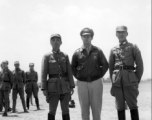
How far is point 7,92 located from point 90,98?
669 cm

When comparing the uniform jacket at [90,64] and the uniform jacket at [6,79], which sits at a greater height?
the uniform jacket at [90,64]

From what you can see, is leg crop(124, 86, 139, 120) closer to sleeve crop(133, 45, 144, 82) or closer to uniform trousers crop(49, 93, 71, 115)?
sleeve crop(133, 45, 144, 82)

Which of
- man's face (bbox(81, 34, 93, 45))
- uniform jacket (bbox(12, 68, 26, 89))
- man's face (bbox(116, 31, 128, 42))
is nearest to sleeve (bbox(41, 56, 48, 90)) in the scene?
man's face (bbox(81, 34, 93, 45))

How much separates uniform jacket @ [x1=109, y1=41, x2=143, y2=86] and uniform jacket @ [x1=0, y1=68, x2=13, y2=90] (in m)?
6.73

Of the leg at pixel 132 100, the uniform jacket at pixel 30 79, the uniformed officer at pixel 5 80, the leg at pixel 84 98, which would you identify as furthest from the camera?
the uniform jacket at pixel 30 79

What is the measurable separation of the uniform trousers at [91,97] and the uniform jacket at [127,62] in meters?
0.44

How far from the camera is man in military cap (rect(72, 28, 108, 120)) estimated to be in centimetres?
619

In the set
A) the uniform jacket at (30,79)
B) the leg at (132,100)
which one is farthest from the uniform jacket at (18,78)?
the leg at (132,100)

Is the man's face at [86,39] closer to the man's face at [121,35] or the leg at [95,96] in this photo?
the man's face at [121,35]

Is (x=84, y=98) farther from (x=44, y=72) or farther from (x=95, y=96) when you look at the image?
(x=44, y=72)

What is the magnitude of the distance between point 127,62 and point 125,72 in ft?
0.81

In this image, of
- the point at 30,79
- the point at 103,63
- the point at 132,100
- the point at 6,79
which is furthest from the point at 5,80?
the point at 132,100

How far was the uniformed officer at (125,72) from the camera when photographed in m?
6.12

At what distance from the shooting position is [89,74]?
20.4ft
